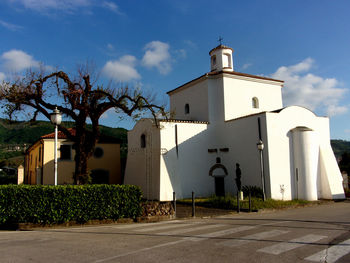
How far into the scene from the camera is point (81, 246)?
24.0ft

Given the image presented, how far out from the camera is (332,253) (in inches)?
250

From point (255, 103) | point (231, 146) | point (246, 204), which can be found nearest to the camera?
point (246, 204)

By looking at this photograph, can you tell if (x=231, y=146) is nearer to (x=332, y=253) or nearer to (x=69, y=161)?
(x=69, y=161)

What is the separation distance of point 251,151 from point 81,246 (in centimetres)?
1425

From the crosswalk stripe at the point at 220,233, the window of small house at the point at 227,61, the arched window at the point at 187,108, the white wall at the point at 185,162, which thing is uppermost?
the window of small house at the point at 227,61

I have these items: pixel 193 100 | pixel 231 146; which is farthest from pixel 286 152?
pixel 193 100

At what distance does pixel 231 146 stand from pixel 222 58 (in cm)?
842

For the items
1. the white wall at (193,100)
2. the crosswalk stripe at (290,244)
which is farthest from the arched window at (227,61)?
the crosswalk stripe at (290,244)

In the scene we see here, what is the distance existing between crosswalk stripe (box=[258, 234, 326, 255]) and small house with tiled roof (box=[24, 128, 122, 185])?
19.5 meters

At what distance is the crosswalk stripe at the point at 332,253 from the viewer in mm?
5895

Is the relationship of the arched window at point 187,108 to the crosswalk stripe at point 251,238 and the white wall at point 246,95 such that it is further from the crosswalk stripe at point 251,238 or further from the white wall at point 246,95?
the crosswalk stripe at point 251,238

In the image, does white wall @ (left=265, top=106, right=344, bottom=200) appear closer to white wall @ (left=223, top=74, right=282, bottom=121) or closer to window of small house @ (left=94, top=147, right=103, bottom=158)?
white wall @ (left=223, top=74, right=282, bottom=121)

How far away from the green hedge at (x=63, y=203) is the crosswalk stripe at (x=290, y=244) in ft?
21.8

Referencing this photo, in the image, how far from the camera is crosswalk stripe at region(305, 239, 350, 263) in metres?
5.89
